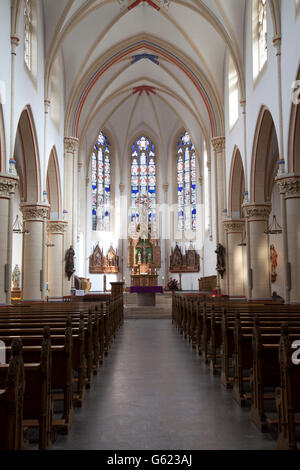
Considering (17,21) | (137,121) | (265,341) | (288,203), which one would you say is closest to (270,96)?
(288,203)

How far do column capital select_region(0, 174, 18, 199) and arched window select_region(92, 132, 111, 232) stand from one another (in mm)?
21115

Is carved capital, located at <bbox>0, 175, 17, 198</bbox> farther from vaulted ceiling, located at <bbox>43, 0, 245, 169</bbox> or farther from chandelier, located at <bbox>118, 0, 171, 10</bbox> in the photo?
chandelier, located at <bbox>118, 0, 171, 10</bbox>

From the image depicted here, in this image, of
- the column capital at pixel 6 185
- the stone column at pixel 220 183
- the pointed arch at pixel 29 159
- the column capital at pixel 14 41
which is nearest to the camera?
the column capital at pixel 6 185

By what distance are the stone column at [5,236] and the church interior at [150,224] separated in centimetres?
4

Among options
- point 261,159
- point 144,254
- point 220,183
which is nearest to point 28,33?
point 261,159

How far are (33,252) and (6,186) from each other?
5.22 m

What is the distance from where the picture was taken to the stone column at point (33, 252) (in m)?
18.2

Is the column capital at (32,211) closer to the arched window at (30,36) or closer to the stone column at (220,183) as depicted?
the arched window at (30,36)

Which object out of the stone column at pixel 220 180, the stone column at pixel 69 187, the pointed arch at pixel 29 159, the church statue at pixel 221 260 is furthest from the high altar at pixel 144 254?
the pointed arch at pixel 29 159

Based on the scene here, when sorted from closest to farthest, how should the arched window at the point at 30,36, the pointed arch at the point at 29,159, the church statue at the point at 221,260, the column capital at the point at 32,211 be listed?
the arched window at the point at 30,36 → the pointed arch at the point at 29,159 → the column capital at the point at 32,211 → the church statue at the point at 221,260

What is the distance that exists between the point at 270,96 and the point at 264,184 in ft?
13.8

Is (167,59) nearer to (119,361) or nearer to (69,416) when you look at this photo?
(119,361)

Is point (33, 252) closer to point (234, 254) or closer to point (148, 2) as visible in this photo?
point (234, 254)

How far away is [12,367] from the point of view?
2.88m
